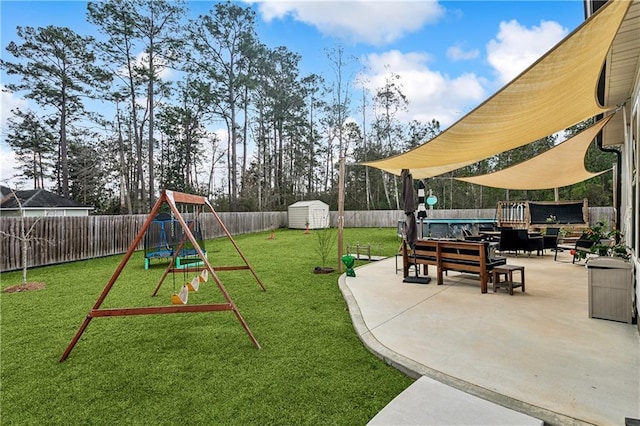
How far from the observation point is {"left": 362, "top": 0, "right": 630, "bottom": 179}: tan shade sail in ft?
7.13

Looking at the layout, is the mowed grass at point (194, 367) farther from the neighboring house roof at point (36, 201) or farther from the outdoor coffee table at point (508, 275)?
the neighboring house roof at point (36, 201)

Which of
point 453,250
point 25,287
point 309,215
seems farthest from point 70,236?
point 309,215

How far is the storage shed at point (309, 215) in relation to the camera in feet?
69.3

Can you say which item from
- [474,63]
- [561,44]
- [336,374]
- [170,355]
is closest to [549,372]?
[336,374]

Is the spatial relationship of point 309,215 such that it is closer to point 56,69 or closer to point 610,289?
point 56,69

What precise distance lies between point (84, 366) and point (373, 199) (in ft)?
85.8

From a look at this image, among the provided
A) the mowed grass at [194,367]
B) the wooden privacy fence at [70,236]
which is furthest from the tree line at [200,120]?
the mowed grass at [194,367]

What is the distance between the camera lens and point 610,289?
3.56 metres

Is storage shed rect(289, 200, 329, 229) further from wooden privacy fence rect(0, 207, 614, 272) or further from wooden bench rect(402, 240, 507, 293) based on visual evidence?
wooden bench rect(402, 240, 507, 293)

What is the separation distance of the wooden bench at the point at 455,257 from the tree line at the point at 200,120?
4666mm

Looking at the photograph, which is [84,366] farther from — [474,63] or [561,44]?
[474,63]

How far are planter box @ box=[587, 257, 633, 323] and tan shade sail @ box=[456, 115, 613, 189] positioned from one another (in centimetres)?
241

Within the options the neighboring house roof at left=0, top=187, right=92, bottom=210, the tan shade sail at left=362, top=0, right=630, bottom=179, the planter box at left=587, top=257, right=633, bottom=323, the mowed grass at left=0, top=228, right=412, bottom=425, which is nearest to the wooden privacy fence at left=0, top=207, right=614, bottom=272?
the mowed grass at left=0, top=228, right=412, bottom=425

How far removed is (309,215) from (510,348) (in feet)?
60.3
